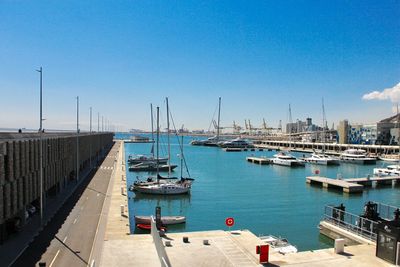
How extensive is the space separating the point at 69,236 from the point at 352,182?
5680 centimetres

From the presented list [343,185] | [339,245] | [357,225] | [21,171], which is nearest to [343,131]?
[343,185]

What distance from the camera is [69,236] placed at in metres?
26.0

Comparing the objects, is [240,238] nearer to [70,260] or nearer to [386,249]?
Answer: [386,249]

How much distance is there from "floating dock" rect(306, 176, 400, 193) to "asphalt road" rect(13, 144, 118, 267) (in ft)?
138

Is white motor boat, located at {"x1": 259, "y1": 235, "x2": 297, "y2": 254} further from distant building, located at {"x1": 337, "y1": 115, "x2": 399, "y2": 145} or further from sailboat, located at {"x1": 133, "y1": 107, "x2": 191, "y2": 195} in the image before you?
distant building, located at {"x1": 337, "y1": 115, "x2": 399, "y2": 145}

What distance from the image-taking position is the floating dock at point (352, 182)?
60.7 m

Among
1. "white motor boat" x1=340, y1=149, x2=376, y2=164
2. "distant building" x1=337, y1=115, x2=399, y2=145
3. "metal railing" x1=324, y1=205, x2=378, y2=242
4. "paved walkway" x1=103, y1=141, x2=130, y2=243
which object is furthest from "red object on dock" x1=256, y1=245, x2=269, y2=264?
"distant building" x1=337, y1=115, x2=399, y2=145

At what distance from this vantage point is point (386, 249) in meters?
20.5

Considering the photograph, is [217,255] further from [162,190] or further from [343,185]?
[343,185]

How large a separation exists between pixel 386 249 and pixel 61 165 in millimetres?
37140

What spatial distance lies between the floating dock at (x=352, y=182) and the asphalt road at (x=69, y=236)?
42.0 meters

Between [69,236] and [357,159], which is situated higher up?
[69,236]

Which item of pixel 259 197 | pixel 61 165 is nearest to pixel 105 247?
pixel 61 165

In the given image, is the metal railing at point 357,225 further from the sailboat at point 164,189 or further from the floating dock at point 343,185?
the floating dock at point 343,185
